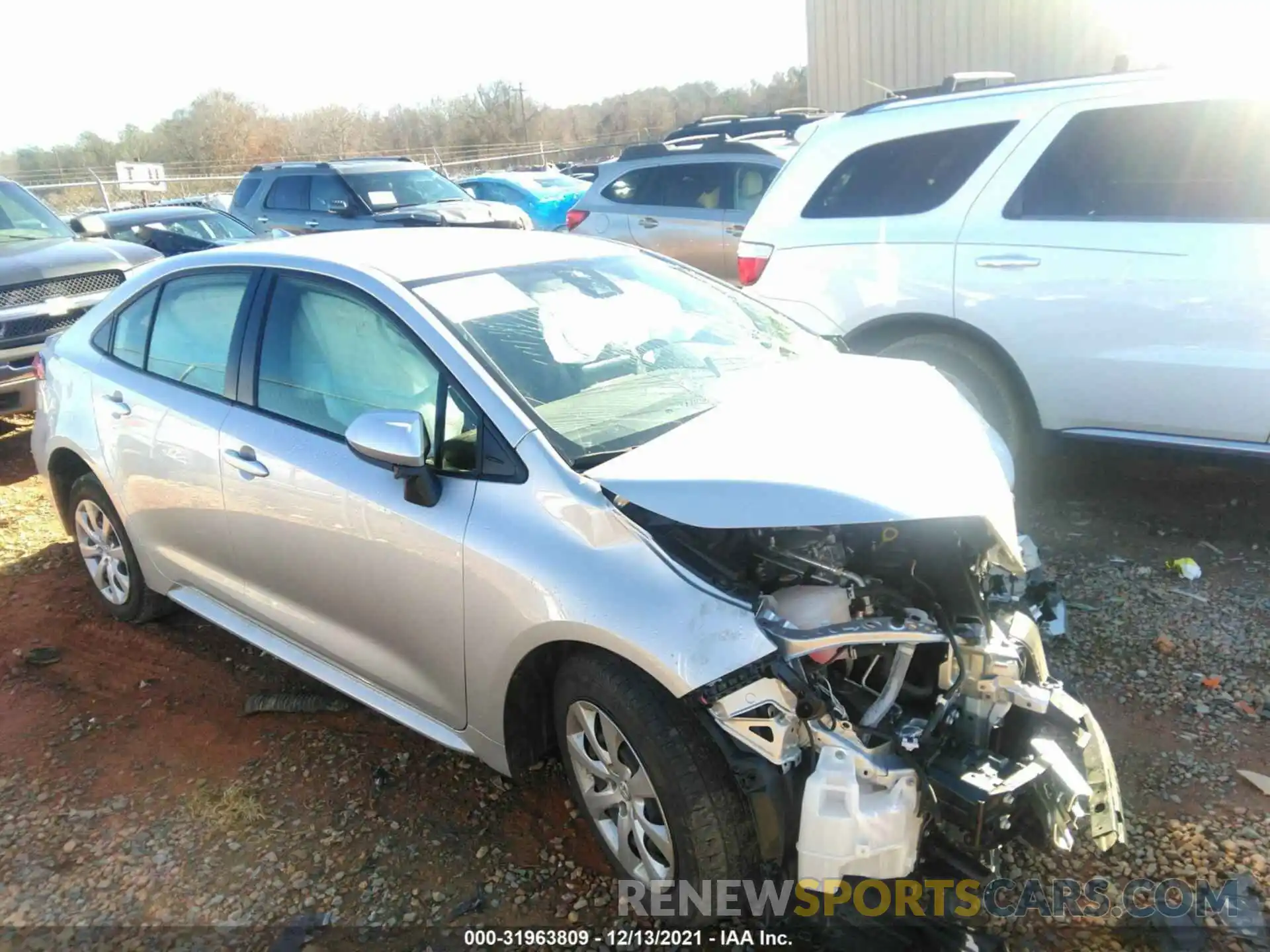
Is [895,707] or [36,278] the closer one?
[895,707]

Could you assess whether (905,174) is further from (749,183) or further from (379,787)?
(749,183)

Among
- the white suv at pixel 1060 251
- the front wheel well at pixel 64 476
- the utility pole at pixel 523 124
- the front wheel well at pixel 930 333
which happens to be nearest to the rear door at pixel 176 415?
the front wheel well at pixel 64 476

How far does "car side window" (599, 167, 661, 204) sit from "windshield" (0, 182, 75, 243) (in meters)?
5.08

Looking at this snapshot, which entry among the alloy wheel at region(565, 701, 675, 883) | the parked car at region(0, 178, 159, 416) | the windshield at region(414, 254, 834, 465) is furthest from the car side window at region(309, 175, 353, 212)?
the alloy wheel at region(565, 701, 675, 883)

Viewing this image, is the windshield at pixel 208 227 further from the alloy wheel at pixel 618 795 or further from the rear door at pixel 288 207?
the alloy wheel at pixel 618 795

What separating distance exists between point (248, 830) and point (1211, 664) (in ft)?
11.5

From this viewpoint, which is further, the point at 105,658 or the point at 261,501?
the point at 105,658

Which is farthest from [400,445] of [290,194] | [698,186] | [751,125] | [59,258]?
[290,194]

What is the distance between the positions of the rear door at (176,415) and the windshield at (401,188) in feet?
25.3

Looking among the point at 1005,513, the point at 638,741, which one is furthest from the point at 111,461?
the point at 1005,513

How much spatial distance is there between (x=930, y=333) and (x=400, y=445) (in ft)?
10.8

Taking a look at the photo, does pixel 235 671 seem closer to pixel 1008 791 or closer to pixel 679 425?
pixel 679 425

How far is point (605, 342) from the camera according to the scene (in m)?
3.24

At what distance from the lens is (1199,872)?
267 centimetres
